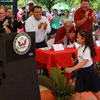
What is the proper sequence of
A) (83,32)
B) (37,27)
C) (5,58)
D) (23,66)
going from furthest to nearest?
1. (37,27)
2. (83,32)
3. (23,66)
4. (5,58)

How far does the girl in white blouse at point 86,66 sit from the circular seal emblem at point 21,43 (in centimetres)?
79

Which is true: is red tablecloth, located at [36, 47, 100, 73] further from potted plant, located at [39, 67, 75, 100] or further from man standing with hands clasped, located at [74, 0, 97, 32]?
man standing with hands clasped, located at [74, 0, 97, 32]

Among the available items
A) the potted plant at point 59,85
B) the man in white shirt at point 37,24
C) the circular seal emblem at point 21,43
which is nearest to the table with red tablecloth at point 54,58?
the potted plant at point 59,85

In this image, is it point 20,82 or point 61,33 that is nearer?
point 20,82

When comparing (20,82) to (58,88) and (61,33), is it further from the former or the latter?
(61,33)

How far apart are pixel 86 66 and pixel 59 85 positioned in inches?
31.8

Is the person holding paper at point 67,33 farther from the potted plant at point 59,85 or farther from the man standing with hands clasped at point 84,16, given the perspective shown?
the potted plant at point 59,85

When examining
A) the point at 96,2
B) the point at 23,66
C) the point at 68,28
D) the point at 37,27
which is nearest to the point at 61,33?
the point at 68,28

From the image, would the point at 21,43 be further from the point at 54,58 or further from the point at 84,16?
the point at 84,16

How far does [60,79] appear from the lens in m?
3.58

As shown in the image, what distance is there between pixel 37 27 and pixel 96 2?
1756cm

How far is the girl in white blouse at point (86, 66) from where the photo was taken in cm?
291

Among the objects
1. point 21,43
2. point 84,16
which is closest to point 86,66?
point 21,43

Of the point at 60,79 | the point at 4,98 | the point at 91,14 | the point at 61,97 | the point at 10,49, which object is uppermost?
the point at 91,14
